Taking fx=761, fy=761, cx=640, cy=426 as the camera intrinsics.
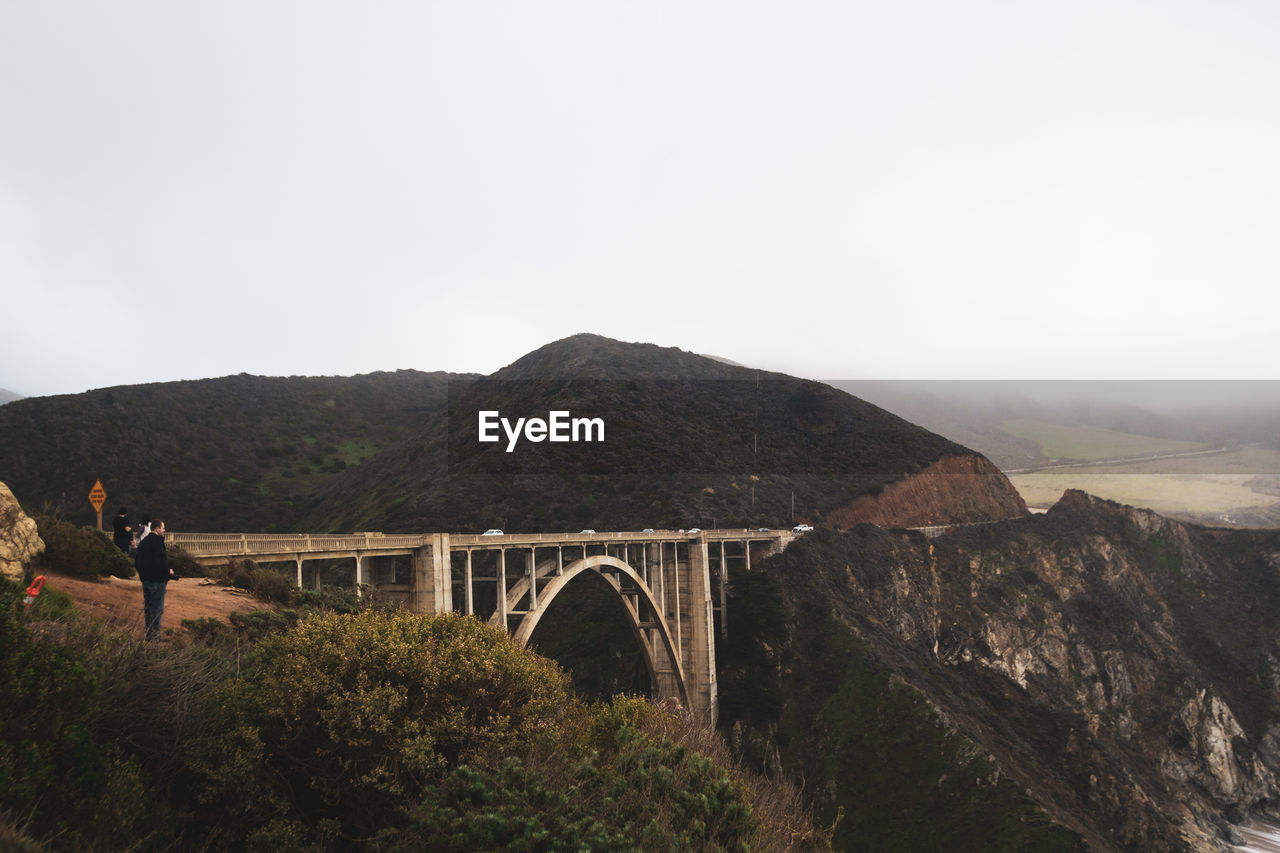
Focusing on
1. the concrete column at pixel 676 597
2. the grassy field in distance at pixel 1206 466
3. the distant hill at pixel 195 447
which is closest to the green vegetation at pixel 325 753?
the concrete column at pixel 676 597

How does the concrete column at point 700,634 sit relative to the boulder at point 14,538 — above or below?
below

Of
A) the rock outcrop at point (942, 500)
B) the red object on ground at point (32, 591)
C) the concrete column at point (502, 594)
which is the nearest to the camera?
the red object on ground at point (32, 591)

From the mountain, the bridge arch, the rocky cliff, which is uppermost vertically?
the mountain

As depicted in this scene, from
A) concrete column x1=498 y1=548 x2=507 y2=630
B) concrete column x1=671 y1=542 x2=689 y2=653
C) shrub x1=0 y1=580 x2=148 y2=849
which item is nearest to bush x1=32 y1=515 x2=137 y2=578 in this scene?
shrub x1=0 y1=580 x2=148 y2=849

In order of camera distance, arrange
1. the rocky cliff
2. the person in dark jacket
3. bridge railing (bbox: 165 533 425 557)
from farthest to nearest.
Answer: the rocky cliff → bridge railing (bbox: 165 533 425 557) → the person in dark jacket

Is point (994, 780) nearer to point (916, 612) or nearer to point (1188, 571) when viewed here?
point (916, 612)

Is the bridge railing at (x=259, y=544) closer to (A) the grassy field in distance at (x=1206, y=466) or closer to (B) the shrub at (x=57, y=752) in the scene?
(B) the shrub at (x=57, y=752)

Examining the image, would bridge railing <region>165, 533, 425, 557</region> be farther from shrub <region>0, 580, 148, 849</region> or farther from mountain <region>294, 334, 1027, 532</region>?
mountain <region>294, 334, 1027, 532</region>
